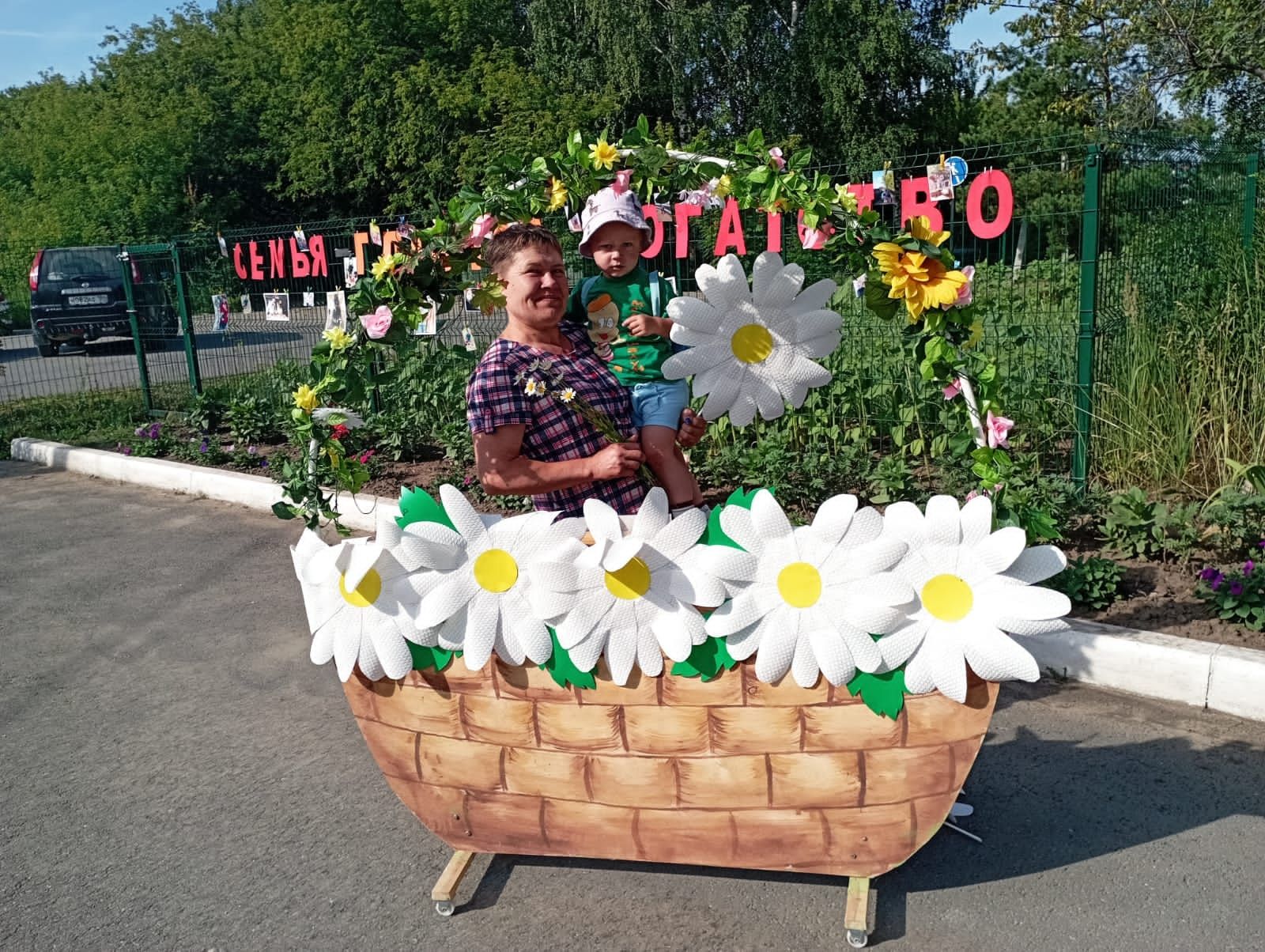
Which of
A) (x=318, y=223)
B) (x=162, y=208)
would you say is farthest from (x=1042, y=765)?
(x=162, y=208)

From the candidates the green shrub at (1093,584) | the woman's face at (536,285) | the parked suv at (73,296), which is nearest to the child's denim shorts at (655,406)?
the woman's face at (536,285)

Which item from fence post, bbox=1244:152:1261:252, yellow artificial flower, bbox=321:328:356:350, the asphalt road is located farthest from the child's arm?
fence post, bbox=1244:152:1261:252

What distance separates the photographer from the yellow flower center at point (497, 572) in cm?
231

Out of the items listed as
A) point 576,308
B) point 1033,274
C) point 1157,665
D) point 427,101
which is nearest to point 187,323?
point 1033,274

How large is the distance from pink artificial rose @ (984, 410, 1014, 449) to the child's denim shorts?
833 mm

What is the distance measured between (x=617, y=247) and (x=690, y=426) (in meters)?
0.53

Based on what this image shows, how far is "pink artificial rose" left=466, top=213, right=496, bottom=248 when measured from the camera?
2857 millimetres

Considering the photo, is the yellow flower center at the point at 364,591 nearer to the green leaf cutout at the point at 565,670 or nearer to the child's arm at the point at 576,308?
the green leaf cutout at the point at 565,670

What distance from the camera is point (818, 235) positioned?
2.70m

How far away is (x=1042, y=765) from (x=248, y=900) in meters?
2.29

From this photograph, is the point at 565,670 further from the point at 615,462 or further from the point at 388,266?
the point at 388,266

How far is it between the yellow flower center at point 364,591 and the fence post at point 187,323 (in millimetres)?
7176

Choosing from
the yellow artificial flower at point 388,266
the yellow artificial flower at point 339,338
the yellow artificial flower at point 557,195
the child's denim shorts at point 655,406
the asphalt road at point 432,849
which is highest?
the yellow artificial flower at point 557,195

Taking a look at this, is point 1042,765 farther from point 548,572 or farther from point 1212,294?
point 1212,294
